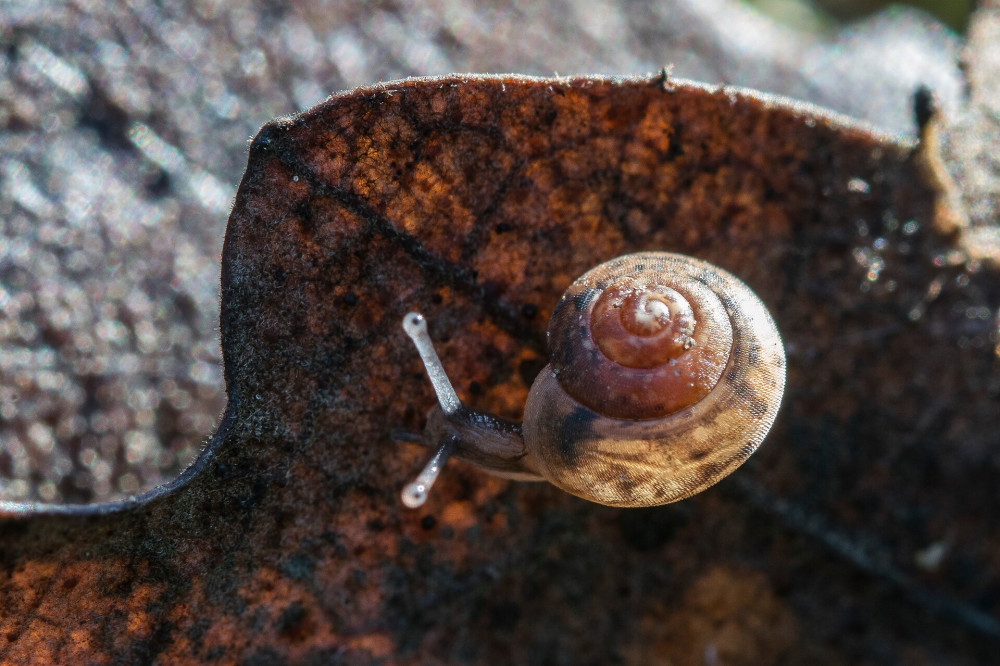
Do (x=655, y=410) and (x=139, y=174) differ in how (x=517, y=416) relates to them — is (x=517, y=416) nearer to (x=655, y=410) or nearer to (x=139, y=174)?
(x=655, y=410)

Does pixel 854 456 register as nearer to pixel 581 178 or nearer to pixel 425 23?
pixel 581 178

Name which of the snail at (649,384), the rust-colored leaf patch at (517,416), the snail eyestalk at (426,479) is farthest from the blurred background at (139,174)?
the snail at (649,384)

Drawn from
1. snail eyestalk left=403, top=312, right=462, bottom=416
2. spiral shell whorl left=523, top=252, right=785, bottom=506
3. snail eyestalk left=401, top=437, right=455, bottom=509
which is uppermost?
spiral shell whorl left=523, top=252, right=785, bottom=506

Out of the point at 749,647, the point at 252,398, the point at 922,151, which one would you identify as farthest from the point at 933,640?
the point at 252,398

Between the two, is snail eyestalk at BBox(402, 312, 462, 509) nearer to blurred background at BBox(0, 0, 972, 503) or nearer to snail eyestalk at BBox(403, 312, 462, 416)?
snail eyestalk at BBox(403, 312, 462, 416)

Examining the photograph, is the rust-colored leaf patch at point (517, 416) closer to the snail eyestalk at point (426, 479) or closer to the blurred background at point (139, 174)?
the snail eyestalk at point (426, 479)

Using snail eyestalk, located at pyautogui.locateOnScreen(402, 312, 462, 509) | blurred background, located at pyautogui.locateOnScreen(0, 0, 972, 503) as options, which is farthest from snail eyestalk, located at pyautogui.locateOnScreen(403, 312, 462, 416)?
blurred background, located at pyautogui.locateOnScreen(0, 0, 972, 503)

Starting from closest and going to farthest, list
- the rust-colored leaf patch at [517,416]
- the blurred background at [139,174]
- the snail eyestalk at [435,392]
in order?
1. the rust-colored leaf patch at [517,416]
2. the snail eyestalk at [435,392]
3. the blurred background at [139,174]
